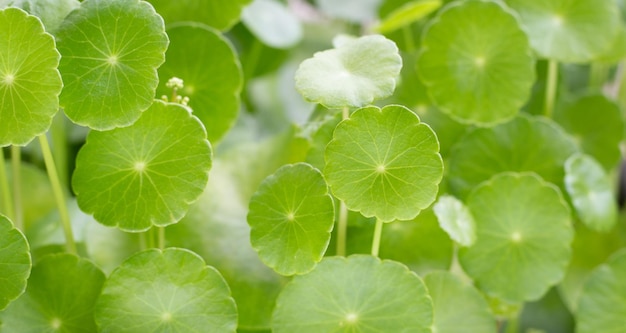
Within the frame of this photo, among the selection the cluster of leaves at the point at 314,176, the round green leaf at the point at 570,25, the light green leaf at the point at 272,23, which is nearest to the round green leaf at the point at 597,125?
the cluster of leaves at the point at 314,176

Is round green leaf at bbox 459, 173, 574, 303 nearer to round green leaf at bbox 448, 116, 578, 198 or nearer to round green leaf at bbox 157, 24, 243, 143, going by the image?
round green leaf at bbox 448, 116, 578, 198

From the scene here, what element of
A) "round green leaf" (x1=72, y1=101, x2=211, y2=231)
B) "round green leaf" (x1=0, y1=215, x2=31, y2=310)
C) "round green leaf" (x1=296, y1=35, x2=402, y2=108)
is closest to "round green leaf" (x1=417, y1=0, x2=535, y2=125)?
"round green leaf" (x1=296, y1=35, x2=402, y2=108)

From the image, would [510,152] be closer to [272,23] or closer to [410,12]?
[410,12]

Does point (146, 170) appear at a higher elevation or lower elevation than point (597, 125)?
higher

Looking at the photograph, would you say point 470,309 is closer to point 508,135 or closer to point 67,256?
point 508,135

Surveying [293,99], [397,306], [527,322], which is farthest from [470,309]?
[293,99]

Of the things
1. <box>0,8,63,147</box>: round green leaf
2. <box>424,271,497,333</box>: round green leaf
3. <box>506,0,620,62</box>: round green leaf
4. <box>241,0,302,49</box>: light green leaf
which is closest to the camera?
<box>0,8,63,147</box>: round green leaf

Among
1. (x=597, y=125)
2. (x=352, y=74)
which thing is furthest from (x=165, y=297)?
(x=597, y=125)

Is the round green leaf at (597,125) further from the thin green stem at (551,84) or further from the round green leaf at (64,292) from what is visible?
the round green leaf at (64,292)
